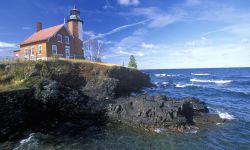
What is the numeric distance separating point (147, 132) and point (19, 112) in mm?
10053

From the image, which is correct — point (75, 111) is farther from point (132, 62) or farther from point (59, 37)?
point (132, 62)

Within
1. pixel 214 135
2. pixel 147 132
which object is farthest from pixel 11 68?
pixel 214 135

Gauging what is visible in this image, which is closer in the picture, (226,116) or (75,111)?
(75,111)

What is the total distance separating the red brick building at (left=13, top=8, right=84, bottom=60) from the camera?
3450cm

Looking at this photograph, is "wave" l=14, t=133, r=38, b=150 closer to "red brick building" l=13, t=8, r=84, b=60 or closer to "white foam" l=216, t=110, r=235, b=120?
"white foam" l=216, t=110, r=235, b=120

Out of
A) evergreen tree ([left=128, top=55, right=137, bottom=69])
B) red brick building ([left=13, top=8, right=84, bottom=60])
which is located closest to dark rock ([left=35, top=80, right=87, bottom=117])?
red brick building ([left=13, top=8, right=84, bottom=60])

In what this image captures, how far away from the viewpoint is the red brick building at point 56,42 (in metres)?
34.5

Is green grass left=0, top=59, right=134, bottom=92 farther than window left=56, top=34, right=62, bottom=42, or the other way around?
window left=56, top=34, right=62, bottom=42

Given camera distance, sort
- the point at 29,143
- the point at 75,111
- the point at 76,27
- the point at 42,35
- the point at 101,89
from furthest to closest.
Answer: the point at 76,27 < the point at 42,35 < the point at 101,89 < the point at 75,111 < the point at 29,143

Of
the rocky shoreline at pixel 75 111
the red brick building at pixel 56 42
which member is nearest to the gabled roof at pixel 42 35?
the red brick building at pixel 56 42

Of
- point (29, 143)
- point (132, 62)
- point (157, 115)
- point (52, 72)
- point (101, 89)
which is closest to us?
point (29, 143)

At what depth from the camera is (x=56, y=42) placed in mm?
35406

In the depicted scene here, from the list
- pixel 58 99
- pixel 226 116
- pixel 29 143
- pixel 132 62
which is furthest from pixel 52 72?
pixel 132 62

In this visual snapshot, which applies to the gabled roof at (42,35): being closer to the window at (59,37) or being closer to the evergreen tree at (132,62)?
the window at (59,37)
